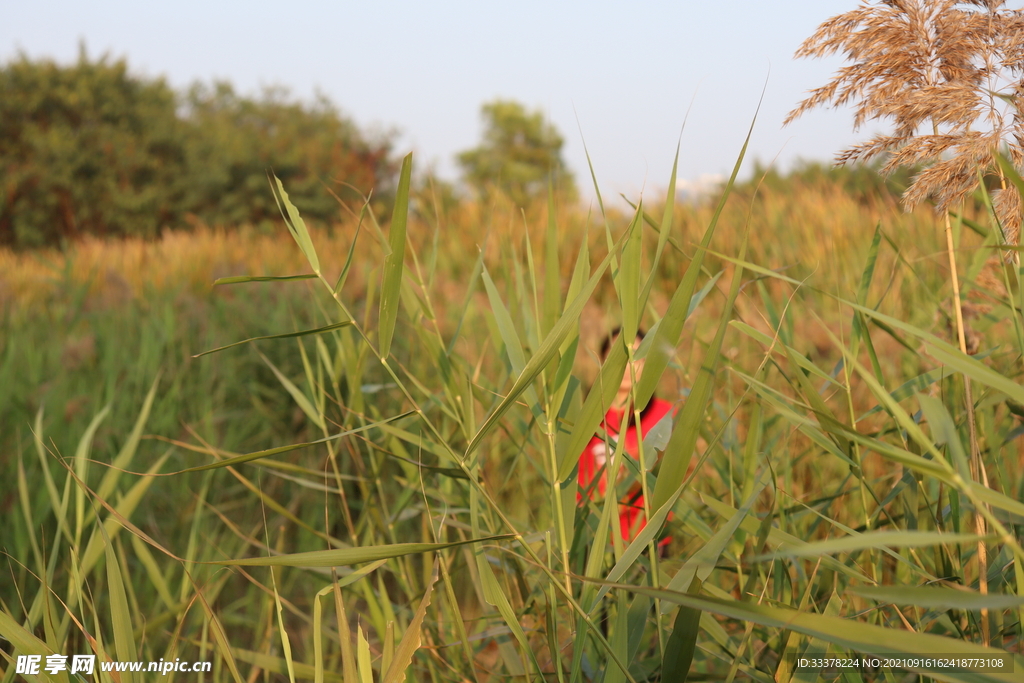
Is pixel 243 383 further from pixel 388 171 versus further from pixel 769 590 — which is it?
pixel 388 171

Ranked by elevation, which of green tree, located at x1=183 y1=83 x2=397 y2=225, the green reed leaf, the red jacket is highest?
green tree, located at x1=183 y1=83 x2=397 y2=225

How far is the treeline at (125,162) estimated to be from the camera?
16594 mm

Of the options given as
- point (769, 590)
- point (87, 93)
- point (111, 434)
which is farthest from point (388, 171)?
point (769, 590)

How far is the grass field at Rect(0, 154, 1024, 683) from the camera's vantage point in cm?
60

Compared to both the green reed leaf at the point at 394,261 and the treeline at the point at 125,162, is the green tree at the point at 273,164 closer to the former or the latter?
the treeline at the point at 125,162

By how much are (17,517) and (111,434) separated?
65 centimetres

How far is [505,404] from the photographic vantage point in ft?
1.85

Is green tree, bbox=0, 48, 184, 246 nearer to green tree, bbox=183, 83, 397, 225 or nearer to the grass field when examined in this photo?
green tree, bbox=183, 83, 397, 225

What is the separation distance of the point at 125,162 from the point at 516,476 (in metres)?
19.7

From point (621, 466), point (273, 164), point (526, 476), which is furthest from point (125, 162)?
point (621, 466)

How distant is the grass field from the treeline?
13.7 m

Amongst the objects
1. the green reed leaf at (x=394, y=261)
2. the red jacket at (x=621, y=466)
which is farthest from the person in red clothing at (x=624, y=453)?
the green reed leaf at (x=394, y=261)

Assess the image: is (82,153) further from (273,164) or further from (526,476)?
(526,476)

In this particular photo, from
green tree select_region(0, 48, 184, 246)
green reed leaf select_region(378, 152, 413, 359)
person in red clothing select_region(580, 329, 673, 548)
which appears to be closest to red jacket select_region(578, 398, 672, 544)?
person in red clothing select_region(580, 329, 673, 548)
